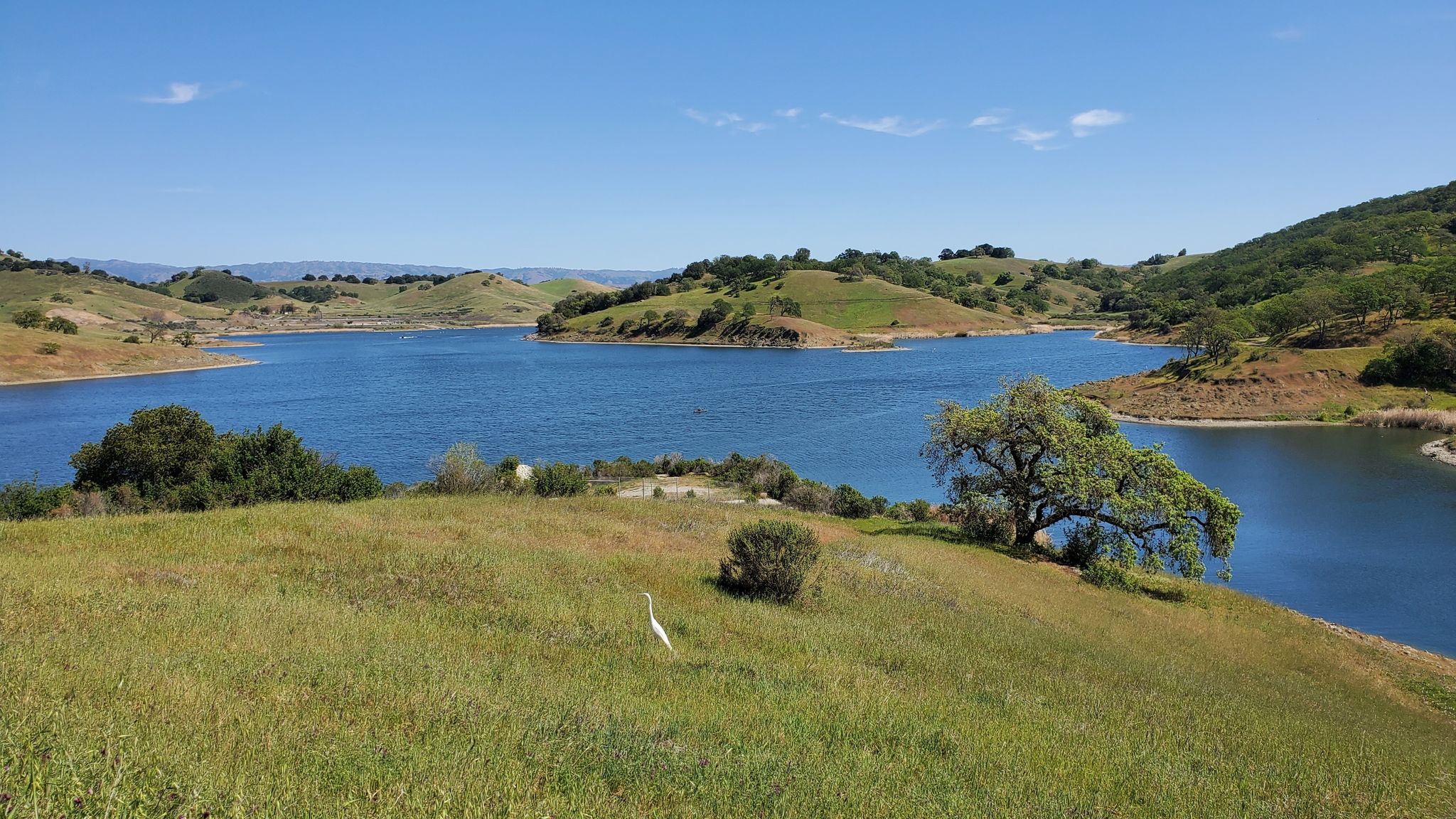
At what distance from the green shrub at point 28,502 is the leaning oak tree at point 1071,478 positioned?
113ft

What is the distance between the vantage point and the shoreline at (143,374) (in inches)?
4109

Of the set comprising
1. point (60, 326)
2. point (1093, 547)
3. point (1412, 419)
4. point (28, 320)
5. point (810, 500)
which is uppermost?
point (28, 320)

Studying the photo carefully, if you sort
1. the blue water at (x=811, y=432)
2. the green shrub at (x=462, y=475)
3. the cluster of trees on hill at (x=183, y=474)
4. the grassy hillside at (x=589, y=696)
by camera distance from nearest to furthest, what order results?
the grassy hillside at (x=589, y=696) → the cluster of trees on hill at (x=183, y=474) → the green shrub at (x=462, y=475) → the blue water at (x=811, y=432)

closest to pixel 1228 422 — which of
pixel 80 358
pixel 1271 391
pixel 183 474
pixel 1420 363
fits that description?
pixel 1271 391

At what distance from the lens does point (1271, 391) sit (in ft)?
266

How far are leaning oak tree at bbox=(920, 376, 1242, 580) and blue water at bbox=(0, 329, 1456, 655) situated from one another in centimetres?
850

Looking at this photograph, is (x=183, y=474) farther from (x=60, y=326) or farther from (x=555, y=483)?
(x=60, y=326)

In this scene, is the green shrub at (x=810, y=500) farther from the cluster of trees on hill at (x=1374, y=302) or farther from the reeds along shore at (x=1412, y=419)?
the cluster of trees on hill at (x=1374, y=302)

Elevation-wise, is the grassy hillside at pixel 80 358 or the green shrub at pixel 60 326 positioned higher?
the green shrub at pixel 60 326

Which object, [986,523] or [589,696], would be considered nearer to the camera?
[589,696]

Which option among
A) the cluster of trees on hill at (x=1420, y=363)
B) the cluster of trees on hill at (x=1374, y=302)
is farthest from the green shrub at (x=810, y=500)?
the cluster of trees on hill at (x=1374, y=302)

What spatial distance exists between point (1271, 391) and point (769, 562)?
85528 millimetres

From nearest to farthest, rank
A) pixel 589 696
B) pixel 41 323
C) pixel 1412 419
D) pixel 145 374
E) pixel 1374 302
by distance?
pixel 589 696 < pixel 1412 419 < pixel 1374 302 < pixel 145 374 < pixel 41 323

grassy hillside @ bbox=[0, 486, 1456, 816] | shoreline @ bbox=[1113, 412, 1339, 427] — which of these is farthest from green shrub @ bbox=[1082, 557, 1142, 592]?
shoreline @ bbox=[1113, 412, 1339, 427]
